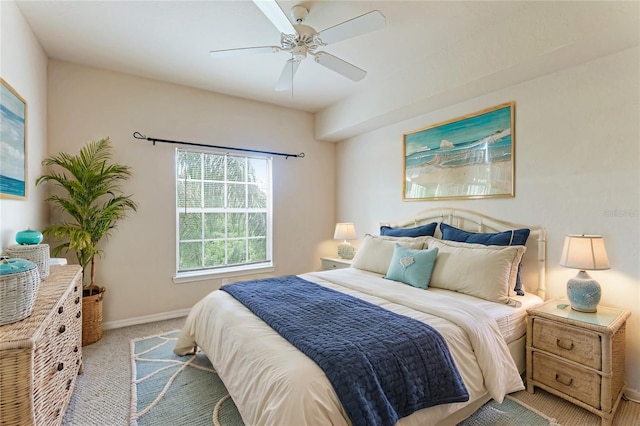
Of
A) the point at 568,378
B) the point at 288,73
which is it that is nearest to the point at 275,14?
the point at 288,73

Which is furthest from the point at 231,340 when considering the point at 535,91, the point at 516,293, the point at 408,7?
the point at 535,91

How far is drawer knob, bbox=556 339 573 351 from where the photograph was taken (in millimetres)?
1920

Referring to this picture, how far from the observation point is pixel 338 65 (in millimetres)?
2355

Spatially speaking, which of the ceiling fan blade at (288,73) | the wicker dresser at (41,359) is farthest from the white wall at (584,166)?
the wicker dresser at (41,359)

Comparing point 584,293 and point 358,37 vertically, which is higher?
point 358,37

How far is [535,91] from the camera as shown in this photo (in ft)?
8.20

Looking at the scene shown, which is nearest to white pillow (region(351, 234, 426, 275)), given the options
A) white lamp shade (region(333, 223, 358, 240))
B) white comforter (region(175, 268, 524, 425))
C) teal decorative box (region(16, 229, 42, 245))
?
white comforter (region(175, 268, 524, 425))

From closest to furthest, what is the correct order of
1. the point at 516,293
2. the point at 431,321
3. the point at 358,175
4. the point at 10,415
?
the point at 10,415 → the point at 431,321 → the point at 516,293 → the point at 358,175

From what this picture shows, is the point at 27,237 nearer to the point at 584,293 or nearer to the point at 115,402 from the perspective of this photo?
the point at 115,402

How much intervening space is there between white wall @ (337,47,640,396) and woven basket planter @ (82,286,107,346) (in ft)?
12.1

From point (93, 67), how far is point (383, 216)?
11.9 feet

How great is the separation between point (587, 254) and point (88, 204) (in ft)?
13.4

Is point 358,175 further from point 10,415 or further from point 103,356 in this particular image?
point 10,415

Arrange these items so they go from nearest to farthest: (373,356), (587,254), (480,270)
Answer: (373,356)
(587,254)
(480,270)
